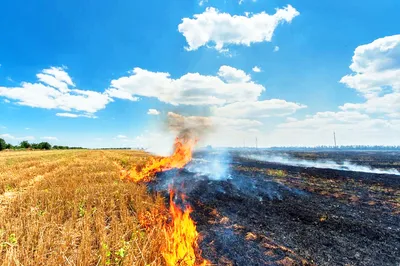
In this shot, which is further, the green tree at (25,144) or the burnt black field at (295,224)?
the green tree at (25,144)

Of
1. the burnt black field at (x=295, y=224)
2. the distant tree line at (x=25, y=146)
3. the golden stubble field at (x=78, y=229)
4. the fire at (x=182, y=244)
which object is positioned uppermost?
the distant tree line at (x=25, y=146)


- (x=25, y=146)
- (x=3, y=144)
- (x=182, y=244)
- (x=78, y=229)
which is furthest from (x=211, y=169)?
(x=25, y=146)

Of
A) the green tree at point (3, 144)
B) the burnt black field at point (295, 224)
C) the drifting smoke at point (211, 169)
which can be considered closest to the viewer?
the burnt black field at point (295, 224)

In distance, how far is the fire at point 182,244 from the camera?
5.97m

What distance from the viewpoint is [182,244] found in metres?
6.91

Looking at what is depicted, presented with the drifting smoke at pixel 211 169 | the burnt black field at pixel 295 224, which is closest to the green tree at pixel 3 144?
the drifting smoke at pixel 211 169

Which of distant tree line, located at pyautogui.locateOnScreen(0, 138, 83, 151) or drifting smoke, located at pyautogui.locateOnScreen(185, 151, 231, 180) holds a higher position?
distant tree line, located at pyautogui.locateOnScreen(0, 138, 83, 151)

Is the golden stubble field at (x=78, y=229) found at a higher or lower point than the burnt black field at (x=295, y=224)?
higher

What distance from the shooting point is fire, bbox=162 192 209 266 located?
5.97 metres

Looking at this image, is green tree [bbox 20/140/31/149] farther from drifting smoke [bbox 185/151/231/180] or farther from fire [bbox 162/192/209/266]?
fire [bbox 162/192/209/266]

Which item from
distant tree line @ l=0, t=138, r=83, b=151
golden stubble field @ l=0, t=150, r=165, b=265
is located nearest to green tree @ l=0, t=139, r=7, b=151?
distant tree line @ l=0, t=138, r=83, b=151

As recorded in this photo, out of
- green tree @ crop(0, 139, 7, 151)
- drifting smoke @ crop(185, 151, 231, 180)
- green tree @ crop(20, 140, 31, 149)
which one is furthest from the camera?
green tree @ crop(20, 140, 31, 149)

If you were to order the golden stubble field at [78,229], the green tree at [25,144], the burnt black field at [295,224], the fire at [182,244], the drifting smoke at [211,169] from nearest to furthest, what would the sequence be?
1. the golden stubble field at [78,229]
2. the fire at [182,244]
3. the burnt black field at [295,224]
4. the drifting smoke at [211,169]
5. the green tree at [25,144]

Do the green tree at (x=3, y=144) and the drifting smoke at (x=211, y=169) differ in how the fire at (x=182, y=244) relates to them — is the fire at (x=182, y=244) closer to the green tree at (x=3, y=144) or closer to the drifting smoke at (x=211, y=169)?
the drifting smoke at (x=211, y=169)
